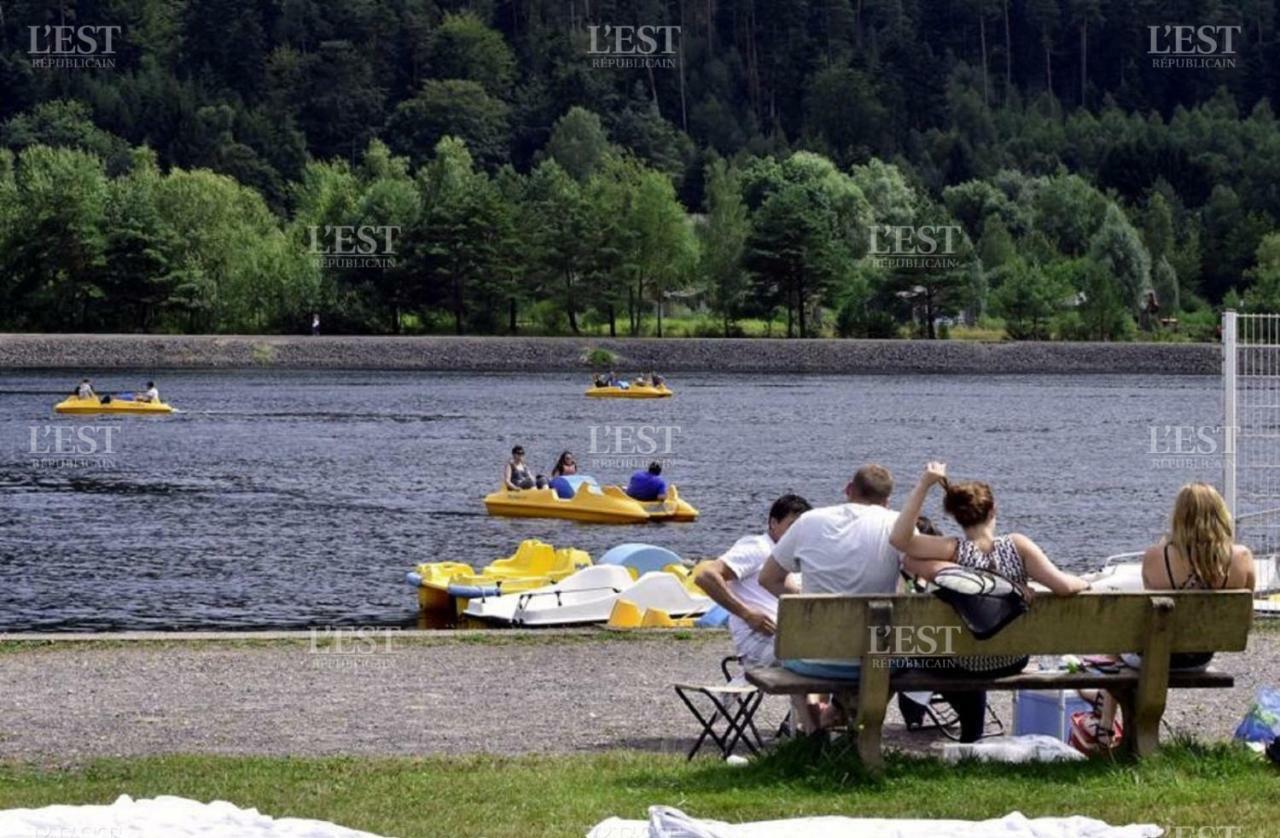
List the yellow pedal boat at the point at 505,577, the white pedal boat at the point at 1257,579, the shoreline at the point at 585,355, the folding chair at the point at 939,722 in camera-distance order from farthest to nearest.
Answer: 1. the shoreline at the point at 585,355
2. the yellow pedal boat at the point at 505,577
3. the white pedal boat at the point at 1257,579
4. the folding chair at the point at 939,722

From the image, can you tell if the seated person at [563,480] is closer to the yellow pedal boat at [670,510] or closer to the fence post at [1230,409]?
the yellow pedal boat at [670,510]

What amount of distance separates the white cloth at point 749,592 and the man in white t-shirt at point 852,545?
2.66 feet

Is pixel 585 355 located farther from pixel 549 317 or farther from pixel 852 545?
→ pixel 852 545

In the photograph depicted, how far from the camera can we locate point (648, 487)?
146 feet

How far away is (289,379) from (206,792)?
104 meters

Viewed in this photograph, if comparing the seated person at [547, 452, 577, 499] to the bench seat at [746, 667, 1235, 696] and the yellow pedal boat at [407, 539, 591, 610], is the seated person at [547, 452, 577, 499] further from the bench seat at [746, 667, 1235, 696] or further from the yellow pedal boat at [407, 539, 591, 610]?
the bench seat at [746, 667, 1235, 696]

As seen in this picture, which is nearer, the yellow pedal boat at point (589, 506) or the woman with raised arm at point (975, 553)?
the woman with raised arm at point (975, 553)

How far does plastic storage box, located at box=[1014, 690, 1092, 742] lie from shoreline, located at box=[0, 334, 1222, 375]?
113553mm

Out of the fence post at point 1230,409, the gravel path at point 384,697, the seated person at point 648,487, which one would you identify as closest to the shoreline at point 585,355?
the seated person at point 648,487

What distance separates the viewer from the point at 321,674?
15.9 meters

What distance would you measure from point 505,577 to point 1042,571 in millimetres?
17051

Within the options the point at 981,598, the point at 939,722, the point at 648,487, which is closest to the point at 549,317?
the point at 648,487

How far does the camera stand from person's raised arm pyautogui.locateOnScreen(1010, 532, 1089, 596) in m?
11.4

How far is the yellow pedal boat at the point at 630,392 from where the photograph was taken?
314 ft
